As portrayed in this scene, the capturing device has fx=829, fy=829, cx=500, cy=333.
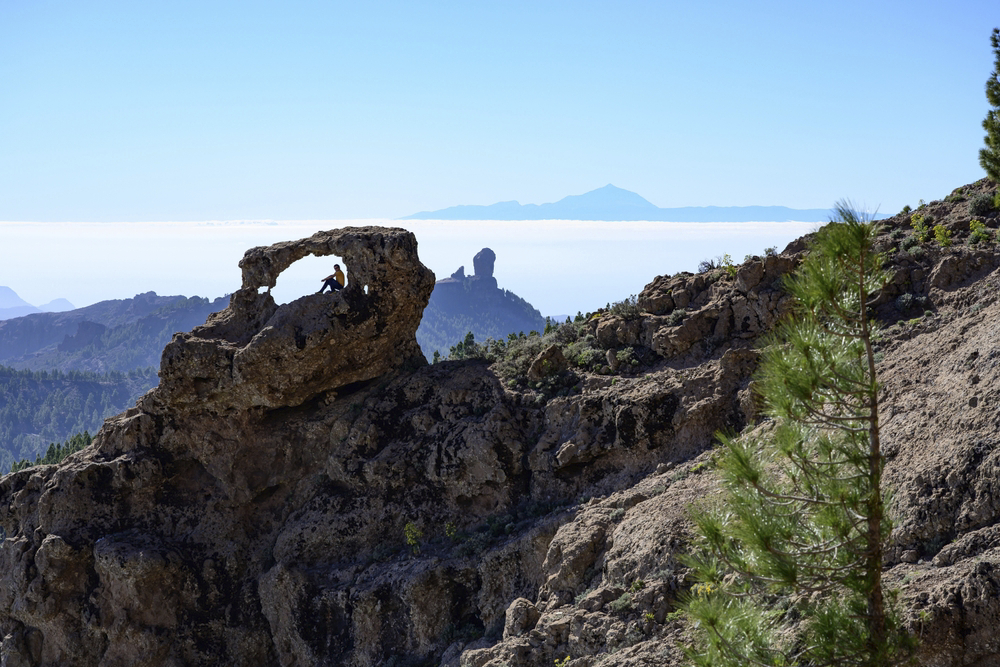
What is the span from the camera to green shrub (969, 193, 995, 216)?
63.6ft

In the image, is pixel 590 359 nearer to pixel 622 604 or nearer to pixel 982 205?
pixel 622 604

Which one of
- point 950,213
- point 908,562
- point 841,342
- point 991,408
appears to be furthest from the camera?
point 950,213

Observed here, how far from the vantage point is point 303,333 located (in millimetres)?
22531

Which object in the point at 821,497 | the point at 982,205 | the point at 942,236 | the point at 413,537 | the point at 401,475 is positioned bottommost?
the point at 413,537

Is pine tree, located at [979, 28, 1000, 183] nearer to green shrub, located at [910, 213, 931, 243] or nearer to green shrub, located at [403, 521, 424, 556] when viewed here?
green shrub, located at [910, 213, 931, 243]

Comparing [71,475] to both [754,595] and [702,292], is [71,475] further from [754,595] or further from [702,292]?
[754,595]

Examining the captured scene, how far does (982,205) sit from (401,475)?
15609 millimetres

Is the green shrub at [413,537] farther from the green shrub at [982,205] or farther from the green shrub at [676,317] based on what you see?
the green shrub at [982,205]

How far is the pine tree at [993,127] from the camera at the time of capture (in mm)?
18141

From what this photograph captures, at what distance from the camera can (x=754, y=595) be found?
1023cm

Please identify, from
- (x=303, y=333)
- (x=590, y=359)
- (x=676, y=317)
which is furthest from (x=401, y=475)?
(x=676, y=317)

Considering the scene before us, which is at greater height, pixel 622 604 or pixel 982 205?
pixel 982 205

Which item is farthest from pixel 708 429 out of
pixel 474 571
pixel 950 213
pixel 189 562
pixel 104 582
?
pixel 104 582

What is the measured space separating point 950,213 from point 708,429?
837 cm
